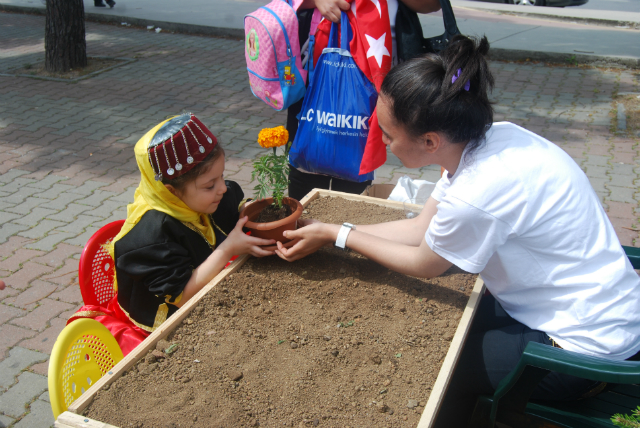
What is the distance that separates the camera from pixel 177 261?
1.96m

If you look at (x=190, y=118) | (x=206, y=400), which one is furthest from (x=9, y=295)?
(x=206, y=400)

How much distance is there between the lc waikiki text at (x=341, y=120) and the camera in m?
2.51

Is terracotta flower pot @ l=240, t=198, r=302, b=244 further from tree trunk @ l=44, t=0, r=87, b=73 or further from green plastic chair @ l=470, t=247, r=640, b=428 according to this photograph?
tree trunk @ l=44, t=0, r=87, b=73

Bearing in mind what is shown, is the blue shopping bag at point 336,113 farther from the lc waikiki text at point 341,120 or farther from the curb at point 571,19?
the curb at point 571,19

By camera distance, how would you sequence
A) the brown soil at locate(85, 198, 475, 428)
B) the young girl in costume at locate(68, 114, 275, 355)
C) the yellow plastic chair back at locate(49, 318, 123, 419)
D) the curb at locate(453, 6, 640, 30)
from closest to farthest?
the brown soil at locate(85, 198, 475, 428)
the yellow plastic chair back at locate(49, 318, 123, 419)
the young girl in costume at locate(68, 114, 275, 355)
the curb at locate(453, 6, 640, 30)

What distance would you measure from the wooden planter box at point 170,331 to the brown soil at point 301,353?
0.08 ft

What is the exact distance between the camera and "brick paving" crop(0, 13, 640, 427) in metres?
2.95

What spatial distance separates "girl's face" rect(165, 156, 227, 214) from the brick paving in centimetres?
124

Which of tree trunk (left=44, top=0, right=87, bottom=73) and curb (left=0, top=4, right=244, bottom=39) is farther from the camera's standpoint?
curb (left=0, top=4, right=244, bottom=39)

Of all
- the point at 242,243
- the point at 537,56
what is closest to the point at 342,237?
the point at 242,243

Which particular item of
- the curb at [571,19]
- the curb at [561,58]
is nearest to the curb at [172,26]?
the curb at [561,58]

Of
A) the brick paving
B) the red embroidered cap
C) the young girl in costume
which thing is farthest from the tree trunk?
the red embroidered cap

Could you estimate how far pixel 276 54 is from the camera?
8.06ft

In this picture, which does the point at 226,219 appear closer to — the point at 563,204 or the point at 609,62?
the point at 563,204
